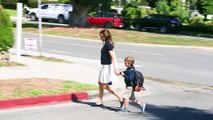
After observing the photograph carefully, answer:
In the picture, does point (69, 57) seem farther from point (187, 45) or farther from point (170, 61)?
point (187, 45)

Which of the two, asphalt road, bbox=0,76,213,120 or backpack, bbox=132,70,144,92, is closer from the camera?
asphalt road, bbox=0,76,213,120

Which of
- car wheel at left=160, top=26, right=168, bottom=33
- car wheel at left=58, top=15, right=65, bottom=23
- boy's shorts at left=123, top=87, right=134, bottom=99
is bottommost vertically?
car wheel at left=160, top=26, right=168, bottom=33

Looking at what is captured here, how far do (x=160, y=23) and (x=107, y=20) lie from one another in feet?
17.2

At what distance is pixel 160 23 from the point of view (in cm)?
4331

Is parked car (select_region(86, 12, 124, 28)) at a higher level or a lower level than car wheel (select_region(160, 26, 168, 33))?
higher

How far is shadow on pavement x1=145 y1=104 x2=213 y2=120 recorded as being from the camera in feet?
31.3

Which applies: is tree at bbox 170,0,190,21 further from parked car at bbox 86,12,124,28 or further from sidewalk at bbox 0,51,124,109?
sidewalk at bbox 0,51,124,109

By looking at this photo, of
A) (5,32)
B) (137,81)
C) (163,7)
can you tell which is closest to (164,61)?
(5,32)

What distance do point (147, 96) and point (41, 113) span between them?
3753mm

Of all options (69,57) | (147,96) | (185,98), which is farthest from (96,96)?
(69,57)

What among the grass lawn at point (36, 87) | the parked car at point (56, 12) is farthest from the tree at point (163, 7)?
the grass lawn at point (36, 87)

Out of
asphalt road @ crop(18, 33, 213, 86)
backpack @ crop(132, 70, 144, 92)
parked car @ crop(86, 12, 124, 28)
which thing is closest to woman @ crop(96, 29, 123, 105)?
backpack @ crop(132, 70, 144, 92)

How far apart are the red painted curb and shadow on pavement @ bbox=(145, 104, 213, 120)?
5.16 ft

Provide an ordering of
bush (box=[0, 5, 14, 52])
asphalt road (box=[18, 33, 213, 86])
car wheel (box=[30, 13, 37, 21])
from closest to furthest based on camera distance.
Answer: bush (box=[0, 5, 14, 52]) → asphalt road (box=[18, 33, 213, 86]) → car wheel (box=[30, 13, 37, 21])
